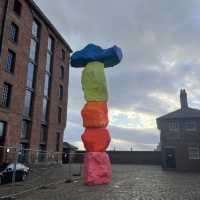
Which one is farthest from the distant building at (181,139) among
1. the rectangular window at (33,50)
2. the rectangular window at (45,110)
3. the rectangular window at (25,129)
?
the rectangular window at (33,50)

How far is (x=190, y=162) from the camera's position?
124 feet

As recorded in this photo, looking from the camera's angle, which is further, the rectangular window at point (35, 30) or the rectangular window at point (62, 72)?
the rectangular window at point (62, 72)

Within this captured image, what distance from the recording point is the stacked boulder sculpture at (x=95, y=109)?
16.5 metres

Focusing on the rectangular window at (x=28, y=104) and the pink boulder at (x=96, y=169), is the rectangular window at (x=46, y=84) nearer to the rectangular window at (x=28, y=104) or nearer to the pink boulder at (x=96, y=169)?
the rectangular window at (x=28, y=104)

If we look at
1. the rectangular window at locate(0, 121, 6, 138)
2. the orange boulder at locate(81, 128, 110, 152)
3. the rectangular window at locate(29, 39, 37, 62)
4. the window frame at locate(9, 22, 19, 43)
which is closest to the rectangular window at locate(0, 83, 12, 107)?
the rectangular window at locate(0, 121, 6, 138)

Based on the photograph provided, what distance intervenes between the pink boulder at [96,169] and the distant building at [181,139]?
24766 mm

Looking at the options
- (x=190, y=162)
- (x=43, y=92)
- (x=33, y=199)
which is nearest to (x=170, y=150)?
(x=190, y=162)

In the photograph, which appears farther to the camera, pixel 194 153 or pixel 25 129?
pixel 194 153

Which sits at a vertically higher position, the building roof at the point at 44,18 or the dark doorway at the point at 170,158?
the building roof at the point at 44,18

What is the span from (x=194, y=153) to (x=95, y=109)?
2634 centimetres

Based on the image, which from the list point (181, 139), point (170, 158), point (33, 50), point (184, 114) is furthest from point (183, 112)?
point (33, 50)

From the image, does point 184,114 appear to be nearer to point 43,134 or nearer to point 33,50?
point 43,134

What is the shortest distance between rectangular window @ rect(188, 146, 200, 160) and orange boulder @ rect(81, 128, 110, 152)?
82.4 ft

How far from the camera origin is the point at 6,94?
95.2 ft
